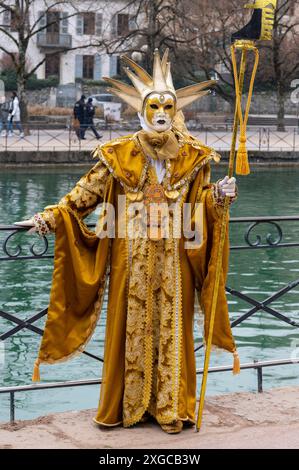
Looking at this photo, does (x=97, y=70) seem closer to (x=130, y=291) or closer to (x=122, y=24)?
(x=122, y=24)

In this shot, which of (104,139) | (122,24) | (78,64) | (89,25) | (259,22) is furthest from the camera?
(78,64)

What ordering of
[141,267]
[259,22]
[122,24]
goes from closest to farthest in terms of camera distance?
[259,22] → [141,267] → [122,24]

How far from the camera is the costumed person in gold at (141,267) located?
5.55 m

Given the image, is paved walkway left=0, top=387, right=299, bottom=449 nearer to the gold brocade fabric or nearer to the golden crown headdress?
the gold brocade fabric

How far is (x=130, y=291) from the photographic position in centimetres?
555

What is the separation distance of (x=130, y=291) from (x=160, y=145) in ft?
2.51

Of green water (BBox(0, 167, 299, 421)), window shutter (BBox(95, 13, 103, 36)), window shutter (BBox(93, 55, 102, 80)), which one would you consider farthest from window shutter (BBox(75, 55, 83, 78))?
green water (BBox(0, 167, 299, 421))

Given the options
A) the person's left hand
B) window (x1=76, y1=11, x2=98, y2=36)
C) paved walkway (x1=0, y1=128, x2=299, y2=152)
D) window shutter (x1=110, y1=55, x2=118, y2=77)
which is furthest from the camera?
window shutter (x1=110, y1=55, x2=118, y2=77)

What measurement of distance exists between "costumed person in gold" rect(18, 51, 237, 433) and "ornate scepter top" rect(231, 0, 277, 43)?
0.47 m

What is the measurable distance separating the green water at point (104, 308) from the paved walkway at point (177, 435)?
1.31 m

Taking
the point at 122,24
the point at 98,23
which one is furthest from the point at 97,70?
the point at 122,24

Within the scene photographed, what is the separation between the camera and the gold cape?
5.54m

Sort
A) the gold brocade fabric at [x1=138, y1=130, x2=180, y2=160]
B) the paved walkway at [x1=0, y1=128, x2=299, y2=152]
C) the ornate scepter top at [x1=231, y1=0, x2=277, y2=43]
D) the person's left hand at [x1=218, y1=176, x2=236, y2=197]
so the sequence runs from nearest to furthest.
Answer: the ornate scepter top at [x1=231, y1=0, x2=277, y2=43], the person's left hand at [x1=218, y1=176, x2=236, y2=197], the gold brocade fabric at [x1=138, y1=130, x2=180, y2=160], the paved walkway at [x1=0, y1=128, x2=299, y2=152]

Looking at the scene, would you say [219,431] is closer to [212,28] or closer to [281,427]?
[281,427]
